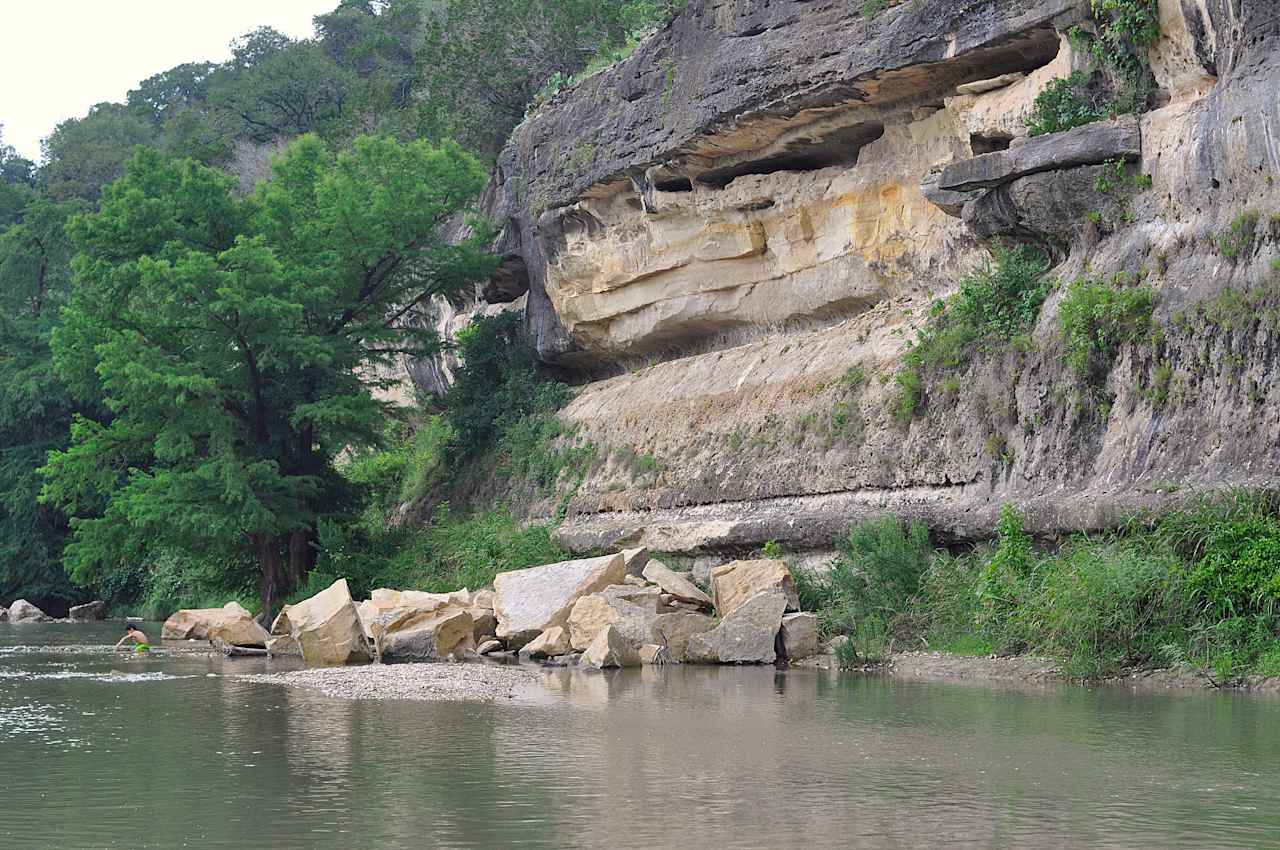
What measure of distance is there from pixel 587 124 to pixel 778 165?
17.6ft

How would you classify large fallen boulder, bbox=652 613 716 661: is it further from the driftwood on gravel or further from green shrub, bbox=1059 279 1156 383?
the driftwood on gravel

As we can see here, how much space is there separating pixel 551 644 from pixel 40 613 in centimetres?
2259

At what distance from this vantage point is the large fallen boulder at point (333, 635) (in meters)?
20.0

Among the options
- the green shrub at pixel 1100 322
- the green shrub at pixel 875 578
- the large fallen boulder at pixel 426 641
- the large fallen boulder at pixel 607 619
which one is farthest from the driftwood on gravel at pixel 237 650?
the green shrub at pixel 1100 322

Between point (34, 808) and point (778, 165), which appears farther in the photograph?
point (778, 165)

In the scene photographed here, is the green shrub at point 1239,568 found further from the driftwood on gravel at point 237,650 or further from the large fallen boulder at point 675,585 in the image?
the driftwood on gravel at point 237,650

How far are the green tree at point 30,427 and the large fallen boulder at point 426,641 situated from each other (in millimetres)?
21112

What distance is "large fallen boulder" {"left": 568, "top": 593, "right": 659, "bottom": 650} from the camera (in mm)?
19172

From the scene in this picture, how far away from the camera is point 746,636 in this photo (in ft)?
60.8

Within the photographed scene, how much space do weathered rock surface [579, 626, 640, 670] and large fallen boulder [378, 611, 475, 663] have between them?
2584 mm

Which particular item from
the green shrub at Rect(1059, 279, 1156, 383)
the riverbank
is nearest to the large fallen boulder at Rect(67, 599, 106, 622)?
the riverbank

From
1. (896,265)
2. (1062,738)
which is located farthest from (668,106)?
(1062,738)

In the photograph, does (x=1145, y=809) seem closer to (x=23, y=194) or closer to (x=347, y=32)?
(x=23, y=194)

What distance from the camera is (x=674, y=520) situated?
24.9 meters
